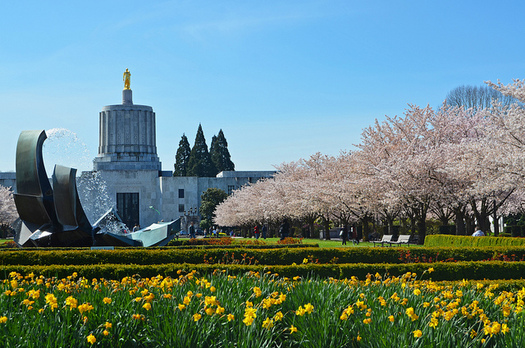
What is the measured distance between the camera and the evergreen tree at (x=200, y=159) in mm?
93125

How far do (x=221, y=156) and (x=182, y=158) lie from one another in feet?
22.5

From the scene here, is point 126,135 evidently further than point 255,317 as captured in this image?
Yes

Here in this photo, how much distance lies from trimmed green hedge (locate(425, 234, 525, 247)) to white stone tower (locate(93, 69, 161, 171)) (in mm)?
69183

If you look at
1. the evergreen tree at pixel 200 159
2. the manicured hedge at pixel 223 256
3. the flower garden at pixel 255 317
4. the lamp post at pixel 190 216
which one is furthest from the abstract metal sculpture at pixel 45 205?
the evergreen tree at pixel 200 159

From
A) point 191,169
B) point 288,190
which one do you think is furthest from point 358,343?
point 191,169

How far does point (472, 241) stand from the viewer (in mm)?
22141

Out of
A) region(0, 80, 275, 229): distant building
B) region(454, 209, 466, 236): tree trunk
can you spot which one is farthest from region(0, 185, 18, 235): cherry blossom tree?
region(454, 209, 466, 236): tree trunk

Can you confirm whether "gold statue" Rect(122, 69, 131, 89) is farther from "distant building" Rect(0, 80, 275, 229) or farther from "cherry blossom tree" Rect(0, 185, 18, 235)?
"cherry blossom tree" Rect(0, 185, 18, 235)

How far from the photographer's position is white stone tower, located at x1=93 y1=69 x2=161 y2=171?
3504 inches

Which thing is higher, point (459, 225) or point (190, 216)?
point (190, 216)

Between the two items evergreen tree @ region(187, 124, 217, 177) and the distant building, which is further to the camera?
evergreen tree @ region(187, 124, 217, 177)

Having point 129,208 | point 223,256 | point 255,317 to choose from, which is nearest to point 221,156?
point 129,208

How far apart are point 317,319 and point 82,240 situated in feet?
54.6

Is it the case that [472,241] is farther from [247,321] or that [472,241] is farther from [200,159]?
[200,159]
